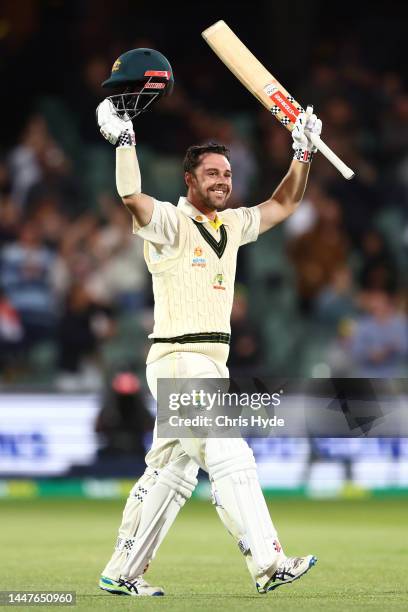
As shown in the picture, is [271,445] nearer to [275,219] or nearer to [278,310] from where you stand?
[278,310]

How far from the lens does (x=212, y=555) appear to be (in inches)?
309

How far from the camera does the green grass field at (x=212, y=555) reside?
5.68 m

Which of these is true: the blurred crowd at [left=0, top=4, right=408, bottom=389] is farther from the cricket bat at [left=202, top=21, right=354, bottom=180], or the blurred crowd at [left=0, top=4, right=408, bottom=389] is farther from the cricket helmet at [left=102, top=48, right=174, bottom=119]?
the cricket helmet at [left=102, top=48, right=174, bottom=119]

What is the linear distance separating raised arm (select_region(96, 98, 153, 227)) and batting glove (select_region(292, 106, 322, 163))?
87cm

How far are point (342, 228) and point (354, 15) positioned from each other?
3929 mm

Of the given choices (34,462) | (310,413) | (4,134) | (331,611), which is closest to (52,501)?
(34,462)

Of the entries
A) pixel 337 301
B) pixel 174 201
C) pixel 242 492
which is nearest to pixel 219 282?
pixel 242 492

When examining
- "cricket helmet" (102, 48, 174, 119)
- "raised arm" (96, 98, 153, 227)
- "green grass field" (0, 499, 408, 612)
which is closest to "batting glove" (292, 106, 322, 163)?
"cricket helmet" (102, 48, 174, 119)

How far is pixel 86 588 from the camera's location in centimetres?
612

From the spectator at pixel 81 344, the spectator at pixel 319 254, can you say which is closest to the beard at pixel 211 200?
the spectator at pixel 81 344

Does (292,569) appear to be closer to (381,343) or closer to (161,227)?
(161,227)

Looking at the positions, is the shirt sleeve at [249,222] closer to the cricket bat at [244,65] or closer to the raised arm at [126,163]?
the cricket bat at [244,65]

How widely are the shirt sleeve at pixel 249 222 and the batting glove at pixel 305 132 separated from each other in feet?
1.07

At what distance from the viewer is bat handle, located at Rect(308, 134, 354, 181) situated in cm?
598
